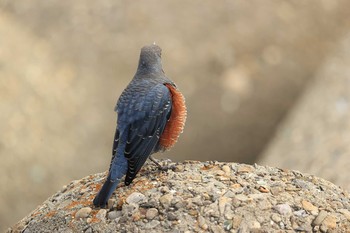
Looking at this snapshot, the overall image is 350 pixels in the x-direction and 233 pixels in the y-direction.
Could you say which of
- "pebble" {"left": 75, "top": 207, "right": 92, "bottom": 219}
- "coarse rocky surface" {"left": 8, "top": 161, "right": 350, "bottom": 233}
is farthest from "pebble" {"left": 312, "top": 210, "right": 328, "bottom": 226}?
"pebble" {"left": 75, "top": 207, "right": 92, "bottom": 219}

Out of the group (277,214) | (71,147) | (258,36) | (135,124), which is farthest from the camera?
(258,36)

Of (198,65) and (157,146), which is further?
(198,65)

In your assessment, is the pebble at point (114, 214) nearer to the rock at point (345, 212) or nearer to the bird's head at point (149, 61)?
the bird's head at point (149, 61)

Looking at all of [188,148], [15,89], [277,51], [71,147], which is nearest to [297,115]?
[277,51]

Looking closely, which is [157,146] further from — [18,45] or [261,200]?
[18,45]

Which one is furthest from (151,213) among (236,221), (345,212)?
(345,212)

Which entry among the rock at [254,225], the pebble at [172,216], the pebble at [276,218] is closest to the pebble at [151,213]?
the pebble at [172,216]

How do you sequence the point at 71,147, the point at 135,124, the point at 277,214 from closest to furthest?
the point at 277,214
the point at 135,124
the point at 71,147
